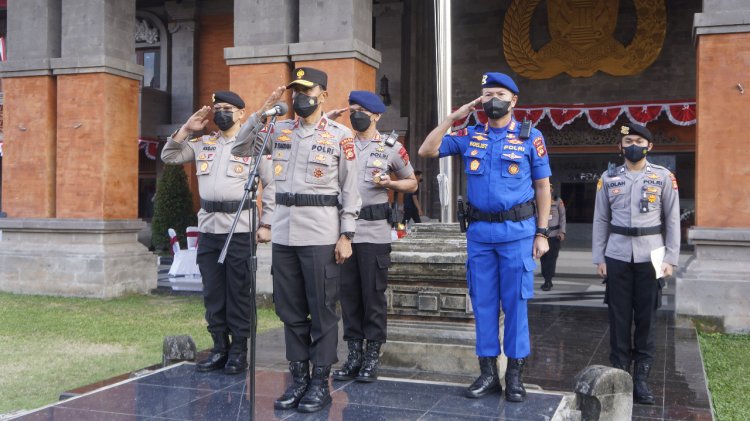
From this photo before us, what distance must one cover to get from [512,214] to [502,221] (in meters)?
0.07

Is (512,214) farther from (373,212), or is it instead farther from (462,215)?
(373,212)

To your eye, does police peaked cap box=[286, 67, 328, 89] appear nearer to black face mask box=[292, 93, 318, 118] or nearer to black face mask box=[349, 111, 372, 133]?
black face mask box=[292, 93, 318, 118]

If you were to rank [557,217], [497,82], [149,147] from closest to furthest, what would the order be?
[497,82], [557,217], [149,147]

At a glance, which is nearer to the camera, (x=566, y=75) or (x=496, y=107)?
(x=496, y=107)

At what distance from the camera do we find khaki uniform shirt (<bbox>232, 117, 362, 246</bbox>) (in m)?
4.36

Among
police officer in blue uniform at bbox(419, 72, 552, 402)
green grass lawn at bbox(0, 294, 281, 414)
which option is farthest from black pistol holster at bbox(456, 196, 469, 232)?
green grass lawn at bbox(0, 294, 281, 414)

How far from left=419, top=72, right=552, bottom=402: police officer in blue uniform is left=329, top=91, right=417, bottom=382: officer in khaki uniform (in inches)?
26.9

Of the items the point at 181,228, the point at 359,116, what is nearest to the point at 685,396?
the point at 359,116

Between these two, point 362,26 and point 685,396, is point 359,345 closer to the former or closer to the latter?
point 685,396

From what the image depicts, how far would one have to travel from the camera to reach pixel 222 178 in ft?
17.5

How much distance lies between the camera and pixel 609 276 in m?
5.20

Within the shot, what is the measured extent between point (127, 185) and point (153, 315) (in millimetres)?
2770

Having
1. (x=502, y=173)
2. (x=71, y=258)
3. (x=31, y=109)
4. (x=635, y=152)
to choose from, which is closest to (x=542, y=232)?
(x=502, y=173)

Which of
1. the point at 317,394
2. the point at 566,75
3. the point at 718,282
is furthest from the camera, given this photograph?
the point at 566,75
